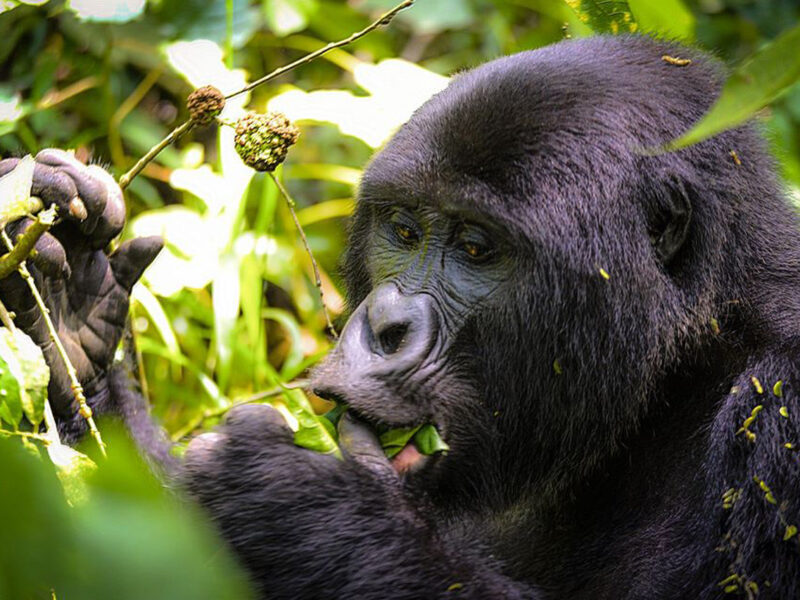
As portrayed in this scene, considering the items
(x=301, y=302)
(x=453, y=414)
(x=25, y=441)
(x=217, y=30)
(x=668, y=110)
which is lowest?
(x=301, y=302)

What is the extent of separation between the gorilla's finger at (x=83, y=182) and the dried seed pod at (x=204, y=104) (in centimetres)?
27

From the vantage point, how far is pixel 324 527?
6.75 feet

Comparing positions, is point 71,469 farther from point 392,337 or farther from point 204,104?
point 204,104

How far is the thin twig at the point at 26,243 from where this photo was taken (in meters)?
2.12

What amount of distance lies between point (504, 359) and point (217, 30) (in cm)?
268

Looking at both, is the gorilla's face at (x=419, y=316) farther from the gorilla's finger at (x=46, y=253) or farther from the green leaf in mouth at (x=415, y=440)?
the gorilla's finger at (x=46, y=253)

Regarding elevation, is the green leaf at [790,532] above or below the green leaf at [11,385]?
below

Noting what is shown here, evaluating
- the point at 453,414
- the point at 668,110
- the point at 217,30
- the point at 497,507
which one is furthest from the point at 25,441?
the point at 217,30

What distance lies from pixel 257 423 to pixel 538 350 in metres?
0.63

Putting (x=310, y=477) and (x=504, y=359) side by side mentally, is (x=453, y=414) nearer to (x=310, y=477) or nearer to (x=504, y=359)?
(x=504, y=359)

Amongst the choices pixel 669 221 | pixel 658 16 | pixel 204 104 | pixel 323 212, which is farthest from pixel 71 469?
pixel 323 212

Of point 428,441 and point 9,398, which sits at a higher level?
point 9,398

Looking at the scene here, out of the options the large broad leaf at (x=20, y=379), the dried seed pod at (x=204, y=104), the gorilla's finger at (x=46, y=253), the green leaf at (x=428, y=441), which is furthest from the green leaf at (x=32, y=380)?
the green leaf at (x=428, y=441)

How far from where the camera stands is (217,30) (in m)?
4.43
